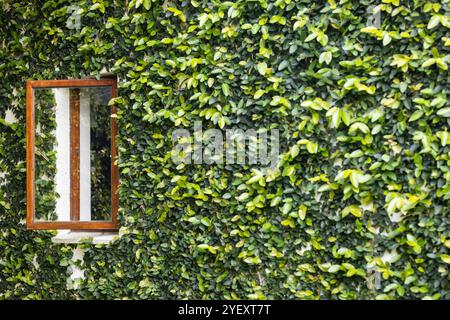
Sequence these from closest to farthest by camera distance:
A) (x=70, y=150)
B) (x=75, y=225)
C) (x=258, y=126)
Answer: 1. (x=258, y=126)
2. (x=75, y=225)
3. (x=70, y=150)

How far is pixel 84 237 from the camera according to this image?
316 cm

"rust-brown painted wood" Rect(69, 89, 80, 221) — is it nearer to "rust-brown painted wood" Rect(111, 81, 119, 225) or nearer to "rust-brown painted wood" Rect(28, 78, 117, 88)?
"rust-brown painted wood" Rect(28, 78, 117, 88)

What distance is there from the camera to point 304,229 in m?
2.76

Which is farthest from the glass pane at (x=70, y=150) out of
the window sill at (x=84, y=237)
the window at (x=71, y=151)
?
the window sill at (x=84, y=237)

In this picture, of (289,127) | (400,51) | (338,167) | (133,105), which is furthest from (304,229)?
(133,105)

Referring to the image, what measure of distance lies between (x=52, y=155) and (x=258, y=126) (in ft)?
4.66

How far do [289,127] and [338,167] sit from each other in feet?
1.19

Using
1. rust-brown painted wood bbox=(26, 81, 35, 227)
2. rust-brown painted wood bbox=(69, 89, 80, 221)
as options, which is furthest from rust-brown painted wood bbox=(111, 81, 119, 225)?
rust-brown painted wood bbox=(26, 81, 35, 227)

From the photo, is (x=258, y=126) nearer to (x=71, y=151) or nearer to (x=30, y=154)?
(x=71, y=151)

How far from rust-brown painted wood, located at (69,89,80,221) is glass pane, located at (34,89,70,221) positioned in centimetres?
3

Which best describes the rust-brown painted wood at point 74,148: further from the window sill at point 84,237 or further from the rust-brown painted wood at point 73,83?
the window sill at point 84,237

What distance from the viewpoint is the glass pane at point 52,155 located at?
3.18 meters

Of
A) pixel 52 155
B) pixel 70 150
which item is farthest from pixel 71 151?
pixel 52 155

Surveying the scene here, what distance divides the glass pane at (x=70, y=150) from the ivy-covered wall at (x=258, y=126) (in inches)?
6.3
